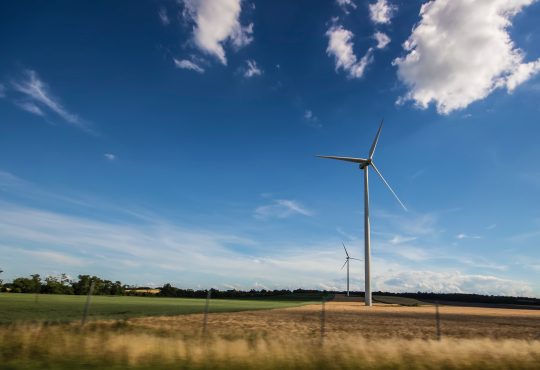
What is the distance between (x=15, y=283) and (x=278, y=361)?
91.4 m

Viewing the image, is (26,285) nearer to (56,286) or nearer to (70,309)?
(56,286)

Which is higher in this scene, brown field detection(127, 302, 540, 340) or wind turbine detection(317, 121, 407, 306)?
wind turbine detection(317, 121, 407, 306)

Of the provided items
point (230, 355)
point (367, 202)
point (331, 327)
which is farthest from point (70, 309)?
point (367, 202)

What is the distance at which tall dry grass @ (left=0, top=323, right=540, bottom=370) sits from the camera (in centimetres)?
1188

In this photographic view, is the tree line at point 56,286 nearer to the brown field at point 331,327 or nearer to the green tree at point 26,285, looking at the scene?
the green tree at point 26,285

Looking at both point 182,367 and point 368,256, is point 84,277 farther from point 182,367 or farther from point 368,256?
point 182,367

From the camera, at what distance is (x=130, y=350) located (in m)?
13.0

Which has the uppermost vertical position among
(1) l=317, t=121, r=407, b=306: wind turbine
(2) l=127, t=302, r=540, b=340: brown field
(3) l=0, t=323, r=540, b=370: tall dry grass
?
(1) l=317, t=121, r=407, b=306: wind turbine

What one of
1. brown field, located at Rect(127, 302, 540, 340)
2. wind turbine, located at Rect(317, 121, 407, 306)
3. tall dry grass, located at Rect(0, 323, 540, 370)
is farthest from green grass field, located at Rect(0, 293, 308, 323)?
wind turbine, located at Rect(317, 121, 407, 306)

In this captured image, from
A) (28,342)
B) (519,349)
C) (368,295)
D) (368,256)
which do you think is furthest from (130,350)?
(368,295)

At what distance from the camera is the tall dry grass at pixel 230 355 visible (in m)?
11.9

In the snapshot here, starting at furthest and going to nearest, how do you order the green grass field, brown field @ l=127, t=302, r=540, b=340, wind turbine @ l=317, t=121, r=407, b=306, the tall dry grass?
wind turbine @ l=317, t=121, r=407, b=306, the green grass field, brown field @ l=127, t=302, r=540, b=340, the tall dry grass

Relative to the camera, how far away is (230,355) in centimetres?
1316

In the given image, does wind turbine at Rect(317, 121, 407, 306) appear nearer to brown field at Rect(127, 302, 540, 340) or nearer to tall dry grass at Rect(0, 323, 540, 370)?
brown field at Rect(127, 302, 540, 340)
